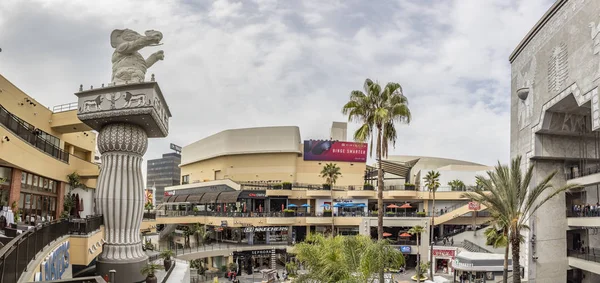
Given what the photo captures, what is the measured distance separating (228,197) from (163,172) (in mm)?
128063

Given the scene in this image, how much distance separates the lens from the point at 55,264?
1491 centimetres

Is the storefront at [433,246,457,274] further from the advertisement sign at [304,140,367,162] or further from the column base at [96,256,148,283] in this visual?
the column base at [96,256,148,283]

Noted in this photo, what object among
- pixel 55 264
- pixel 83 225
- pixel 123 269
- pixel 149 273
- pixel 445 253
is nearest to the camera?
pixel 55 264

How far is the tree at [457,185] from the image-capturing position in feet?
190

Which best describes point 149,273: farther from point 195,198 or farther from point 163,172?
point 163,172

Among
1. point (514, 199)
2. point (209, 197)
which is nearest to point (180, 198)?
point (209, 197)

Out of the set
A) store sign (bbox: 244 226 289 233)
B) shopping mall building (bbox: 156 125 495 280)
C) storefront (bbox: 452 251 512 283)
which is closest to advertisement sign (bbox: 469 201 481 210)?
shopping mall building (bbox: 156 125 495 280)

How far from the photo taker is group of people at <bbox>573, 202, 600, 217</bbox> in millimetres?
25684

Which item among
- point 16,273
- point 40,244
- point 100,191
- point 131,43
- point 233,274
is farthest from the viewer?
point 233,274

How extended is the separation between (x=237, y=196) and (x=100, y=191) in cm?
3626

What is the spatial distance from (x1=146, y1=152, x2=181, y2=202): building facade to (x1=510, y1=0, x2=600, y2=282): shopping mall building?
153m

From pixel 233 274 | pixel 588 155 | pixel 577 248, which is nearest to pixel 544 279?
pixel 577 248

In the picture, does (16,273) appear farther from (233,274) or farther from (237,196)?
(237,196)

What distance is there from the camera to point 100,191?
20.3m
